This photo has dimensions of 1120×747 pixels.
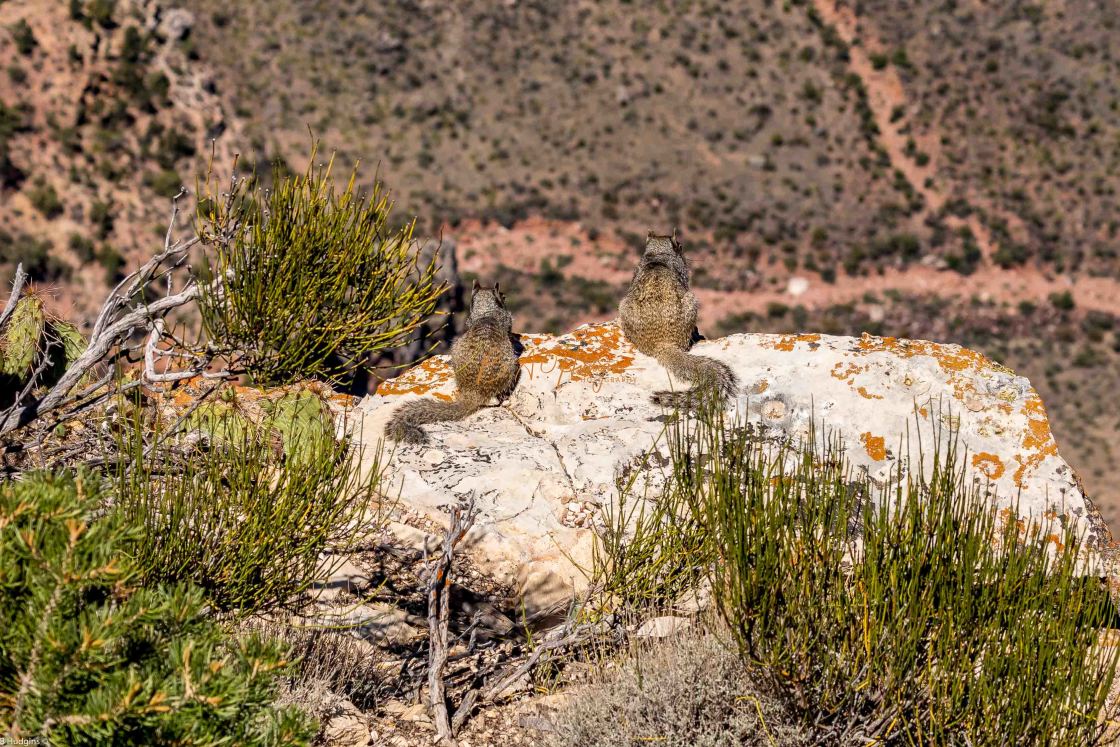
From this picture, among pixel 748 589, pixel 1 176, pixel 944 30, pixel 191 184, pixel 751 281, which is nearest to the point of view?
pixel 748 589

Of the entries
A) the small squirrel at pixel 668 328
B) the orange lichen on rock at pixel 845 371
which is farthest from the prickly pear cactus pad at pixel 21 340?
the orange lichen on rock at pixel 845 371

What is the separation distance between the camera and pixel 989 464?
642cm

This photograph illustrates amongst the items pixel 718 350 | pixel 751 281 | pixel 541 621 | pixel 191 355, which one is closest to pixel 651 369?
pixel 718 350

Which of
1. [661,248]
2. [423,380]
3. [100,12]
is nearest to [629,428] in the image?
[423,380]

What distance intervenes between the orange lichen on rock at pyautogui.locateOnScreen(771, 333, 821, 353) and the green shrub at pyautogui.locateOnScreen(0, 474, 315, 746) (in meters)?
5.12

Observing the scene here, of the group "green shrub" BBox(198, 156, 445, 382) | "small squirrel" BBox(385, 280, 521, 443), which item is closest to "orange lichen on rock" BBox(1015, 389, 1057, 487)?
"small squirrel" BBox(385, 280, 521, 443)

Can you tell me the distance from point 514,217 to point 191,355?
1188 inches

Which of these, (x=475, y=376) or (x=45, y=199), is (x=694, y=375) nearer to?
(x=475, y=376)

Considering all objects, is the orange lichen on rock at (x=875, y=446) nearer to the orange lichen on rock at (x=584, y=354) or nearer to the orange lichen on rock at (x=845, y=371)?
the orange lichen on rock at (x=845, y=371)

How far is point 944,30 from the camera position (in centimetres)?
4153

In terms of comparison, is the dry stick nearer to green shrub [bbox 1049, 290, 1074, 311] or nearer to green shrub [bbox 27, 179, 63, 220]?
green shrub [bbox 27, 179, 63, 220]

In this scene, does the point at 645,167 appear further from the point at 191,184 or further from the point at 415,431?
the point at 415,431

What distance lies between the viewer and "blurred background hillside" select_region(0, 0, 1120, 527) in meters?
30.9

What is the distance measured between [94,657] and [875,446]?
513 cm
